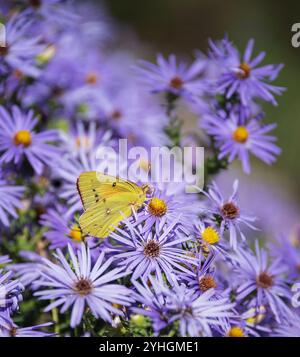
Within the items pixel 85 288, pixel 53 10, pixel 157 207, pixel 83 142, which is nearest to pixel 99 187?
pixel 157 207

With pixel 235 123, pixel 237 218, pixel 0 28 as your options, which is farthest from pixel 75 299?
pixel 0 28

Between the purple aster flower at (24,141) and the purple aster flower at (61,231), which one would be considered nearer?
the purple aster flower at (61,231)

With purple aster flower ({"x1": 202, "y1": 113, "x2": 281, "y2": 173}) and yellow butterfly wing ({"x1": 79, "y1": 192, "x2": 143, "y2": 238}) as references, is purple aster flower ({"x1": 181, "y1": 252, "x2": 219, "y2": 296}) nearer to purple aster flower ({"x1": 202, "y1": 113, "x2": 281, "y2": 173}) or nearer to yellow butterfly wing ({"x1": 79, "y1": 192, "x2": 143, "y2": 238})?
yellow butterfly wing ({"x1": 79, "y1": 192, "x2": 143, "y2": 238})

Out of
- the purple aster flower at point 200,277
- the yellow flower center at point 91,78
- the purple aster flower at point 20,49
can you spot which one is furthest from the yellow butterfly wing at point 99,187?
the yellow flower center at point 91,78

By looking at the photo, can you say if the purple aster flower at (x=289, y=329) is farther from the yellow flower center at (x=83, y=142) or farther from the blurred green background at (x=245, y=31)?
the blurred green background at (x=245, y=31)

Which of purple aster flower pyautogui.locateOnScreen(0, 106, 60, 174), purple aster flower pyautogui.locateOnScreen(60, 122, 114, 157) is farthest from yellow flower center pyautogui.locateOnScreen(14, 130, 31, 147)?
purple aster flower pyautogui.locateOnScreen(60, 122, 114, 157)

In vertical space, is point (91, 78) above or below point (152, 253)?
above

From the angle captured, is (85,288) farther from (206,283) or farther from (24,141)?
(24,141)
